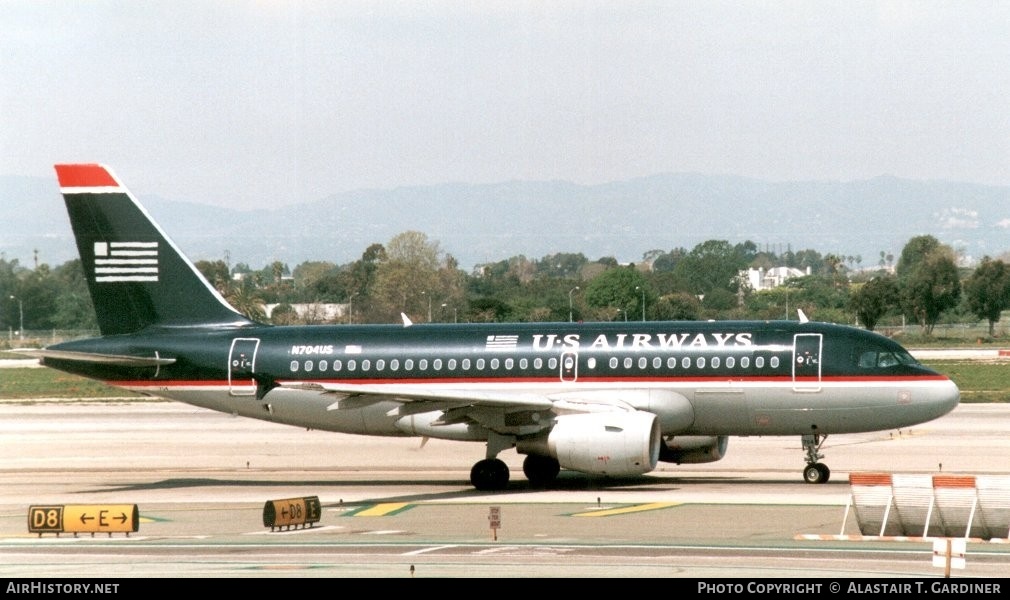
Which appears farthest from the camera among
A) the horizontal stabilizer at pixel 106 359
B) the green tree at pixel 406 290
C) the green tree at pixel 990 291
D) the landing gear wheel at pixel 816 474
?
the green tree at pixel 990 291

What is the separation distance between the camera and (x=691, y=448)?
3581 centimetres

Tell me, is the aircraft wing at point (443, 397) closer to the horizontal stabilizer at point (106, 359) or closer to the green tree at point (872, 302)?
the horizontal stabilizer at point (106, 359)

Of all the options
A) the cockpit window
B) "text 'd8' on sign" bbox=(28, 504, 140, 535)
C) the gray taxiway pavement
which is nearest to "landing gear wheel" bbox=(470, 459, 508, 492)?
the gray taxiway pavement

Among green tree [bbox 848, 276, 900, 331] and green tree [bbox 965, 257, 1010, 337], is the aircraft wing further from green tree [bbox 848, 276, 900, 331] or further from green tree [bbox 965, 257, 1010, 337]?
green tree [bbox 965, 257, 1010, 337]

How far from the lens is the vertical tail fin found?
38250 mm

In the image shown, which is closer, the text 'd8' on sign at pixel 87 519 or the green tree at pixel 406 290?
the text 'd8' on sign at pixel 87 519

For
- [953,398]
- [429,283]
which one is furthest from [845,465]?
[429,283]

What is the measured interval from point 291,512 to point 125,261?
47.5 feet

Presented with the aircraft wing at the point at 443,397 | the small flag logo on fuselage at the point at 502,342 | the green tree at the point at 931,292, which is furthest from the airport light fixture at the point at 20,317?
the aircraft wing at the point at 443,397

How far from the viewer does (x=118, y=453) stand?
148 ft

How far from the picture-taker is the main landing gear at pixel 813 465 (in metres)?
33.8

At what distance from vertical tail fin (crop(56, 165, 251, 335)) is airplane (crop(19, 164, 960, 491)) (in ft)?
0.12

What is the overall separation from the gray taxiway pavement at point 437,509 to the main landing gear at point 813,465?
19.1 inches

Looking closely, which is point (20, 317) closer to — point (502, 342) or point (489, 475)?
point (502, 342)
